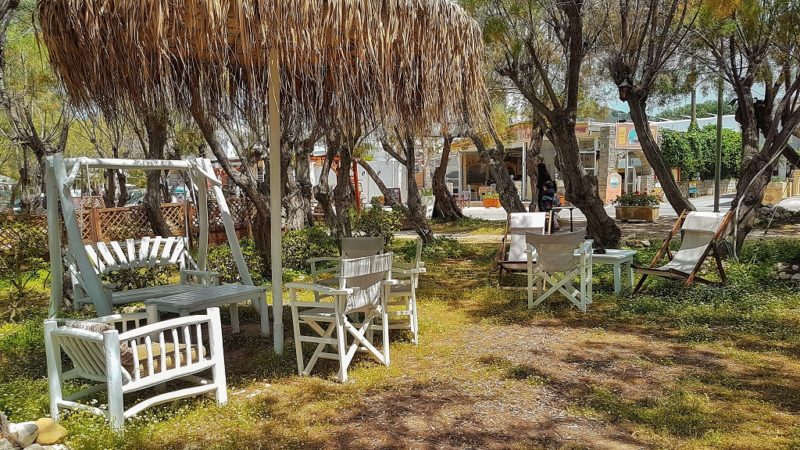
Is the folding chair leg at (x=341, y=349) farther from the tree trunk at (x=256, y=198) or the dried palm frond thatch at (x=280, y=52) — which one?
the tree trunk at (x=256, y=198)

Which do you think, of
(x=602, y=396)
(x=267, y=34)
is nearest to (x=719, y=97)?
(x=602, y=396)

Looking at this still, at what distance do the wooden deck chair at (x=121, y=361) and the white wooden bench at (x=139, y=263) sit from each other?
145 centimetres

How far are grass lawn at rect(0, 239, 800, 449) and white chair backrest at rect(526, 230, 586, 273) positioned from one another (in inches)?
19.8

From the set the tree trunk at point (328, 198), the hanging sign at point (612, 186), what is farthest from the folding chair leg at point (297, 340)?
the hanging sign at point (612, 186)

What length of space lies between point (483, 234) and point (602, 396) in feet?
34.6

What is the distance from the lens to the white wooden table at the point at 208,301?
15.2 ft

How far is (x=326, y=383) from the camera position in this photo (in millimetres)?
4324

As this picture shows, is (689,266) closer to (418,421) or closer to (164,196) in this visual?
(418,421)

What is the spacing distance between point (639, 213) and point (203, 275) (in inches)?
560

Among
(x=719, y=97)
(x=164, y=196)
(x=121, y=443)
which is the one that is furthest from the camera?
(x=164, y=196)

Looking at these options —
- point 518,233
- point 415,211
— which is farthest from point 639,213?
point 518,233

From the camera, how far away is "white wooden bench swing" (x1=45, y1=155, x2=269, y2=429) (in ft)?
11.3

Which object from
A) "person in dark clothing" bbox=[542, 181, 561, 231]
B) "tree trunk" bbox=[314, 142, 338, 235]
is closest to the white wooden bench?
"tree trunk" bbox=[314, 142, 338, 235]

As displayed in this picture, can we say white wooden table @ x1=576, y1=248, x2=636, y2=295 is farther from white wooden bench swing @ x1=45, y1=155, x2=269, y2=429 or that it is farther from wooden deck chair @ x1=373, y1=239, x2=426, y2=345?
A: white wooden bench swing @ x1=45, y1=155, x2=269, y2=429
